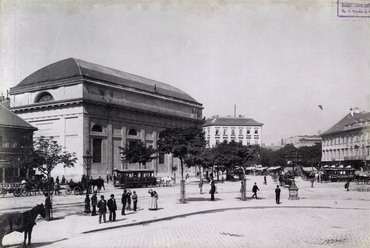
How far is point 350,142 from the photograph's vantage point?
60.8 metres

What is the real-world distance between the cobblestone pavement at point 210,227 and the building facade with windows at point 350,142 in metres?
34.9

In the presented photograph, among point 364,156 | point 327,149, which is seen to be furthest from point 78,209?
point 327,149

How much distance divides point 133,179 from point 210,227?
21461 millimetres

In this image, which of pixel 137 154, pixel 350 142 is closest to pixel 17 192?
pixel 137 154

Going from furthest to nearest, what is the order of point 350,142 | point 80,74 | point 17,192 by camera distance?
point 350,142 < point 80,74 < point 17,192

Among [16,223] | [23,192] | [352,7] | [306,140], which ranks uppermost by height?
[352,7]

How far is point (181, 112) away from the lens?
62.7 meters

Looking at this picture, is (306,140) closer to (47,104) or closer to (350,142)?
(350,142)

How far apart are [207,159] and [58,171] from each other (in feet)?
55.0

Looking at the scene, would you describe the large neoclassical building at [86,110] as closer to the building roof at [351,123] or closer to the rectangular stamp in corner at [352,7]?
the building roof at [351,123]

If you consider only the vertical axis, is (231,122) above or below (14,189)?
above

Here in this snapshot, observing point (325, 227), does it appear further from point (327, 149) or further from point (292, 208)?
point (327, 149)

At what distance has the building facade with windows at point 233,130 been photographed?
105 metres

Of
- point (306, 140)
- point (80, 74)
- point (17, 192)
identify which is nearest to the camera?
point (17, 192)
